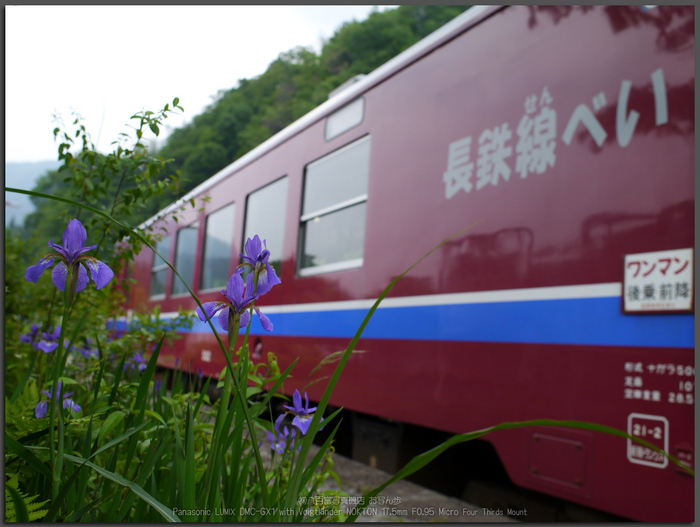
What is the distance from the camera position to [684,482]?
144cm

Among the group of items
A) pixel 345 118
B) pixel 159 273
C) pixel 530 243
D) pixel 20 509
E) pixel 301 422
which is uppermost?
pixel 345 118

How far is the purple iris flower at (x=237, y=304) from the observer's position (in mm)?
710

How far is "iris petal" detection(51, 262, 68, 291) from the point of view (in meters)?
0.75

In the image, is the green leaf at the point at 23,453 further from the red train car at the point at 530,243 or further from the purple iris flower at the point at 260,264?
the red train car at the point at 530,243

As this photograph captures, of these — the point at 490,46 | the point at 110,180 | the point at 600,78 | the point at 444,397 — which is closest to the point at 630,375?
the point at 444,397

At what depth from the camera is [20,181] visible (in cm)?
105

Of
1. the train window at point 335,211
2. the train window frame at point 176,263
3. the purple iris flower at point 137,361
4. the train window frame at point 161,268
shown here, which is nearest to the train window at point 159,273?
the train window frame at point 161,268

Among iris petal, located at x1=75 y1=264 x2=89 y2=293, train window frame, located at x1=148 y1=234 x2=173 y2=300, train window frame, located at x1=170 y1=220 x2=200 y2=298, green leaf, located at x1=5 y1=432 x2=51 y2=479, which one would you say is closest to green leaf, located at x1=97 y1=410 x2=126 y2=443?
green leaf, located at x1=5 y1=432 x2=51 y2=479

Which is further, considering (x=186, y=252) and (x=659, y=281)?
(x=186, y=252)

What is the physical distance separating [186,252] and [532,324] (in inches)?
153

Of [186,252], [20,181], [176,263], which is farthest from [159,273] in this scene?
[20,181]

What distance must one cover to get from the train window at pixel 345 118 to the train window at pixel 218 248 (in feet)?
4.51

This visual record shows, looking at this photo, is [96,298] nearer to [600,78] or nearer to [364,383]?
[364,383]

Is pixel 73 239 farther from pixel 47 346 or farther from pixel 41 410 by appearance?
pixel 47 346
